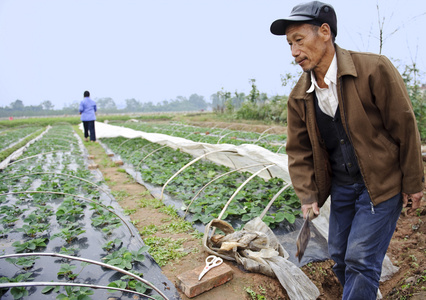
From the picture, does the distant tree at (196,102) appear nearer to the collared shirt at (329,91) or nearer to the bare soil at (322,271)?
the bare soil at (322,271)

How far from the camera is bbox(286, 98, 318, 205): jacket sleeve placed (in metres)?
1.89

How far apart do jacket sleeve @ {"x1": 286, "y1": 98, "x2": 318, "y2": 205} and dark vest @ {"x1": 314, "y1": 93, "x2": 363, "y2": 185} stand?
5.1 inches

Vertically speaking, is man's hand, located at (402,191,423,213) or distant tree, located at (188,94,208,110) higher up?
distant tree, located at (188,94,208,110)

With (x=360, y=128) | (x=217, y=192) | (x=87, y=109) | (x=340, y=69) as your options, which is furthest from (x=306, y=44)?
(x=87, y=109)

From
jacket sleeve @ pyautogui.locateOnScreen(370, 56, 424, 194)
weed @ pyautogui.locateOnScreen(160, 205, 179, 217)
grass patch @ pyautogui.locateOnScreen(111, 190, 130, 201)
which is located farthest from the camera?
grass patch @ pyautogui.locateOnScreen(111, 190, 130, 201)

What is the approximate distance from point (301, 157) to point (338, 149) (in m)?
0.24

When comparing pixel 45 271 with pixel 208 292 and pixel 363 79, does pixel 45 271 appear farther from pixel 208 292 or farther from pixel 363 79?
pixel 363 79

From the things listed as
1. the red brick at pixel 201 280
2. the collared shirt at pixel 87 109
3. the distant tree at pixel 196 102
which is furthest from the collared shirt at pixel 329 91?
the distant tree at pixel 196 102

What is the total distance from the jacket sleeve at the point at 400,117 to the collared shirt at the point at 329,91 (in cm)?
20

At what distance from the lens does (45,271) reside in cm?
234

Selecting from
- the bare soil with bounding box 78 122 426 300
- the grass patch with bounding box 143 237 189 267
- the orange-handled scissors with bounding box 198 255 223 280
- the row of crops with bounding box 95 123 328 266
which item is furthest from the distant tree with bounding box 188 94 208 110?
the orange-handled scissors with bounding box 198 255 223 280

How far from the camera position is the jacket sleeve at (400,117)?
4.87 ft

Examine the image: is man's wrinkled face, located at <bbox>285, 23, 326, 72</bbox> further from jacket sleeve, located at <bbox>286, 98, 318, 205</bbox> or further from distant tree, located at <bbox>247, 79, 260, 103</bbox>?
distant tree, located at <bbox>247, 79, 260, 103</bbox>

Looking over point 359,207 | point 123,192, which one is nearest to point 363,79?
point 359,207
